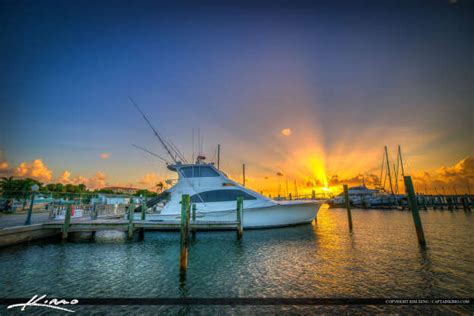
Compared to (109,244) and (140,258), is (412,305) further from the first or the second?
(109,244)

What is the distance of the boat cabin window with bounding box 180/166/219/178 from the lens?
15438 mm

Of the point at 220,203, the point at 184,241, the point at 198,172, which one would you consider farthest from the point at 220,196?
the point at 184,241

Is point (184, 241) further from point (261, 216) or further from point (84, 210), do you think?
point (84, 210)

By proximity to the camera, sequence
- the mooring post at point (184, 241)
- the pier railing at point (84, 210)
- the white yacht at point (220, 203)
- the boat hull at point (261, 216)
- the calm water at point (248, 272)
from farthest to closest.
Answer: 1. the white yacht at point (220, 203)
2. the boat hull at point (261, 216)
3. the pier railing at point (84, 210)
4. the mooring post at point (184, 241)
5. the calm water at point (248, 272)

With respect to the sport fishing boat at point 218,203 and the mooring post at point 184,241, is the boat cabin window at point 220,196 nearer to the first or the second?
the sport fishing boat at point 218,203

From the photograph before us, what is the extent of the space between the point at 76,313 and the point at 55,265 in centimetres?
436

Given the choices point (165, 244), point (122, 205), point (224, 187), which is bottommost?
point (165, 244)

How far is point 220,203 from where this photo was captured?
47.8ft

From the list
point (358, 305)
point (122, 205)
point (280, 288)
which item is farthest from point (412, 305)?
point (122, 205)

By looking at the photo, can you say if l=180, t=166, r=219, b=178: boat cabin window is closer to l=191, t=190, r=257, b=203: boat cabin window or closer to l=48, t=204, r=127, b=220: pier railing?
l=191, t=190, r=257, b=203: boat cabin window

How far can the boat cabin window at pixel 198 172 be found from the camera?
1544cm

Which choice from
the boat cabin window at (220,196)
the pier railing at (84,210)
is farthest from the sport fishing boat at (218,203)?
the pier railing at (84,210)

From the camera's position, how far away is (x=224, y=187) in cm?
1484

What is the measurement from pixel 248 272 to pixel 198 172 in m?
10.2
